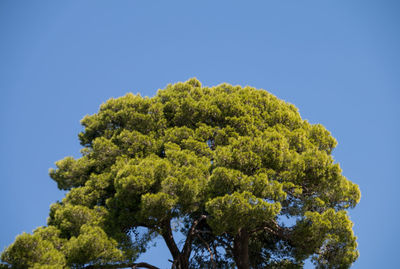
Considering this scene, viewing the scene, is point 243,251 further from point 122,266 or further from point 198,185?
point 122,266

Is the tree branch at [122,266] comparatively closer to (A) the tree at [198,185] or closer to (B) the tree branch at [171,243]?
(A) the tree at [198,185]

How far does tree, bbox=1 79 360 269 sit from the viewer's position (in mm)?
11992

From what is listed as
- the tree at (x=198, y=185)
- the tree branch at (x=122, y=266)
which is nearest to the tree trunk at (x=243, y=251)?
the tree at (x=198, y=185)

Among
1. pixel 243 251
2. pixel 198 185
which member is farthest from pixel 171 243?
pixel 198 185

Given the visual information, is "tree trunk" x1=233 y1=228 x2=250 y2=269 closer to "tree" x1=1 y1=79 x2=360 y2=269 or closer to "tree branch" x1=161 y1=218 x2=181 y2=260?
"tree" x1=1 y1=79 x2=360 y2=269

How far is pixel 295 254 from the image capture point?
14.8m

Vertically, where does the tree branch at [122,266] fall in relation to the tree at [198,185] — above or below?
below

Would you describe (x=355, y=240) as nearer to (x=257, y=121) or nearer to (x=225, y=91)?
(x=257, y=121)

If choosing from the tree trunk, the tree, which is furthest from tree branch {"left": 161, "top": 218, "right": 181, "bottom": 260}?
the tree trunk

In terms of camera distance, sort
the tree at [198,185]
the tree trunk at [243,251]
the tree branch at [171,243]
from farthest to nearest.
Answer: the tree branch at [171,243]
the tree trunk at [243,251]
the tree at [198,185]

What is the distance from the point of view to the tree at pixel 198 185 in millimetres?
11992

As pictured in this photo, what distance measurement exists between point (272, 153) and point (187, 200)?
10.8 ft

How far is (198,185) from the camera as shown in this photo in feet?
41.4

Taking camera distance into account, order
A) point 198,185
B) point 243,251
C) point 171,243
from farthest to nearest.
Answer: point 171,243, point 243,251, point 198,185
